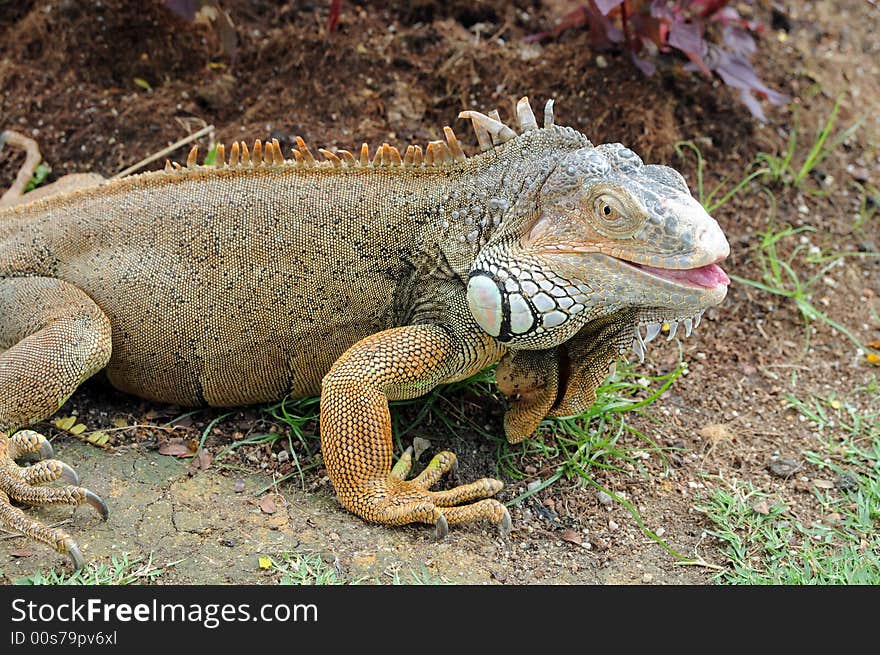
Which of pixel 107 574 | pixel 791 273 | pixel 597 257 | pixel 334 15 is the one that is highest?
pixel 334 15

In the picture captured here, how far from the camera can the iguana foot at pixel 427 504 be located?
14.6 ft

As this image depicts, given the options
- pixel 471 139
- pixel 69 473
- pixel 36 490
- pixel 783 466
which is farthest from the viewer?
pixel 471 139

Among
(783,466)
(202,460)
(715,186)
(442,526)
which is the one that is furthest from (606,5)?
(202,460)

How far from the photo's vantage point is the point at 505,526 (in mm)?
4555

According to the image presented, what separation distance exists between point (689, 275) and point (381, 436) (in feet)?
5.02

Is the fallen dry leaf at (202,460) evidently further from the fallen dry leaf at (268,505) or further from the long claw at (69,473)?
the long claw at (69,473)

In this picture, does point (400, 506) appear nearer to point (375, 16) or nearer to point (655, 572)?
point (655, 572)

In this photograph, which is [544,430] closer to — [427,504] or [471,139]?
[427,504]

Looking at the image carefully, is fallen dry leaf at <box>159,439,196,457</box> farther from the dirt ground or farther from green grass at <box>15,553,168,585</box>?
green grass at <box>15,553,168,585</box>

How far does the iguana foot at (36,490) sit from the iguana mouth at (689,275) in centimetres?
255

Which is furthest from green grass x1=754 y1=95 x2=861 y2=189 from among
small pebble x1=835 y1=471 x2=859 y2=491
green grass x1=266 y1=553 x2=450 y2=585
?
green grass x1=266 y1=553 x2=450 y2=585

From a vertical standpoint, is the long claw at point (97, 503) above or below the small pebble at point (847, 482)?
above

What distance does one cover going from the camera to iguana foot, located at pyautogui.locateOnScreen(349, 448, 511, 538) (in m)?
4.44

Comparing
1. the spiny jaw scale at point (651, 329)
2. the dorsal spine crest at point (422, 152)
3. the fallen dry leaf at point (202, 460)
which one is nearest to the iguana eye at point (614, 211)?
the spiny jaw scale at point (651, 329)
